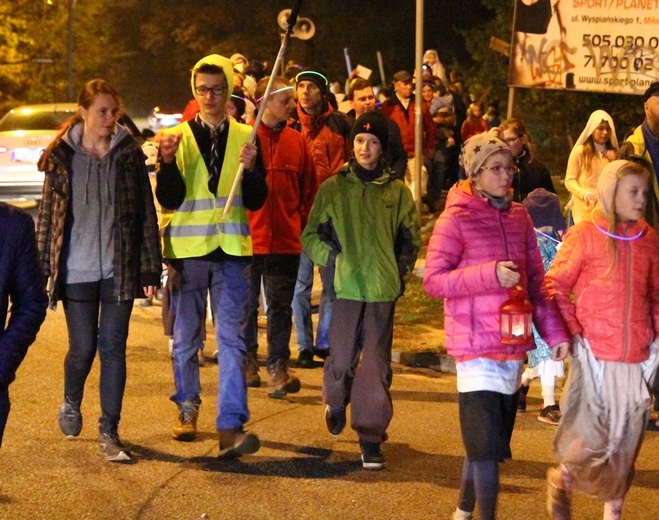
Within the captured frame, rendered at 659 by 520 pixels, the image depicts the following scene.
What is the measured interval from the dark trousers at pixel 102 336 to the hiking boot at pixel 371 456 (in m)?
1.39

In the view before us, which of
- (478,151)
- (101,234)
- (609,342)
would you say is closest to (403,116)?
(101,234)

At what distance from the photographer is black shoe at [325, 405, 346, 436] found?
24.4 feet

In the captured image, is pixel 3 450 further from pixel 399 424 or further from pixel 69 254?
pixel 399 424

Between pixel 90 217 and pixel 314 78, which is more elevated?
pixel 314 78

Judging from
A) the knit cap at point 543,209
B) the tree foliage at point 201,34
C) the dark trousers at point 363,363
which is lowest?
the dark trousers at point 363,363

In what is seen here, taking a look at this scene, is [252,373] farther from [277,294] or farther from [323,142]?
[323,142]

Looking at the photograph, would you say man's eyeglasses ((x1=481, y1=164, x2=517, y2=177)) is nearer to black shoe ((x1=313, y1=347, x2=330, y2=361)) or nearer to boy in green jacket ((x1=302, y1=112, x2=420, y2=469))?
boy in green jacket ((x1=302, y1=112, x2=420, y2=469))

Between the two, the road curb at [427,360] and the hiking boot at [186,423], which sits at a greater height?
the hiking boot at [186,423]

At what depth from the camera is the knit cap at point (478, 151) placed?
565 cm

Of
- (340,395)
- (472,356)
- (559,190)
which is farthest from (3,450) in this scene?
(559,190)

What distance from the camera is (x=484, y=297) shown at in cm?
558

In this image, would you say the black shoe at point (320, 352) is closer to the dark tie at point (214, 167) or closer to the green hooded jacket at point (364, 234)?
the green hooded jacket at point (364, 234)

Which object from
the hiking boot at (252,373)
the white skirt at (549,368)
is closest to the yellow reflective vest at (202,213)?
the hiking boot at (252,373)

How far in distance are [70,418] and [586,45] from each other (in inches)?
355
